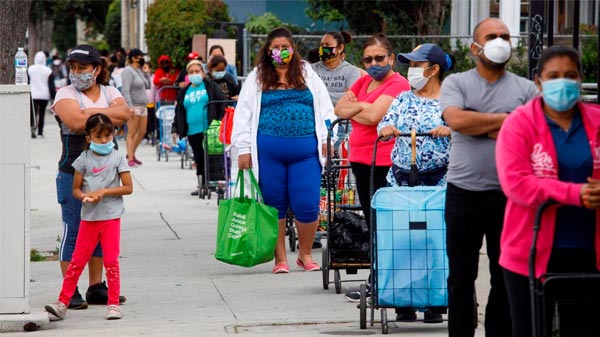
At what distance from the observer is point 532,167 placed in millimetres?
5297

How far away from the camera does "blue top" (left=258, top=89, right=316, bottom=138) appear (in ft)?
33.1

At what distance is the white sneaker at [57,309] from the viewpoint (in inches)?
334

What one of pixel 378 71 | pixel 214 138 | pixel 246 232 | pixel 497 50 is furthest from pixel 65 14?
pixel 497 50

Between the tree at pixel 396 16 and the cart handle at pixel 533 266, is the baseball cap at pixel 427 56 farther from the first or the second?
the tree at pixel 396 16

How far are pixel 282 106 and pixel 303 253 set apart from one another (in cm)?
128

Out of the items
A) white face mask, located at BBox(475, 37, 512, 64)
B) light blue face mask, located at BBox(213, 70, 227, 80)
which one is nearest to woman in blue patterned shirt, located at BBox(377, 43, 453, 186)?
white face mask, located at BBox(475, 37, 512, 64)

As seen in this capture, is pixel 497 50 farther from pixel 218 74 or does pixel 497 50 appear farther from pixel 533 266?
pixel 218 74

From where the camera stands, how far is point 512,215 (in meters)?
5.47

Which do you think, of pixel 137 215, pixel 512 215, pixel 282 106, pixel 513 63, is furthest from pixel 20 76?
pixel 513 63

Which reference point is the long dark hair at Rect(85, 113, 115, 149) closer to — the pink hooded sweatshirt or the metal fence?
the pink hooded sweatshirt

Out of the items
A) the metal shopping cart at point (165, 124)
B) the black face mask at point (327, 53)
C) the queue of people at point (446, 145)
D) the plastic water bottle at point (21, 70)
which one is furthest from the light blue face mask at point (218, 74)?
the plastic water bottle at point (21, 70)

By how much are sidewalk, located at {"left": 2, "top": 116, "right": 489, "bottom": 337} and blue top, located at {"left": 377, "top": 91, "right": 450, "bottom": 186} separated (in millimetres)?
1054

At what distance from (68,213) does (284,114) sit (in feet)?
6.55

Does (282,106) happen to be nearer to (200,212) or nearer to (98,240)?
(98,240)
